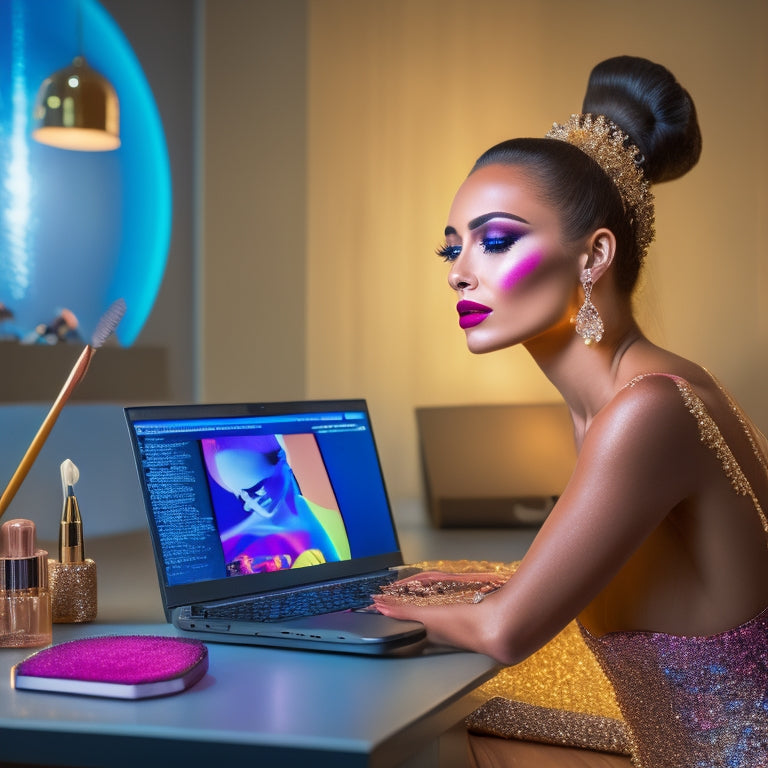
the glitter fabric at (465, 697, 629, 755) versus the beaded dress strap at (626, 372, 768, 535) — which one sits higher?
the beaded dress strap at (626, 372, 768, 535)

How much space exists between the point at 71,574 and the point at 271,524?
8.5 inches

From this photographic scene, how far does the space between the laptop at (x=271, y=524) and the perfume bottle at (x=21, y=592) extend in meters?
0.12

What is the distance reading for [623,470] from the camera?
91cm

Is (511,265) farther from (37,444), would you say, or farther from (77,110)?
(77,110)

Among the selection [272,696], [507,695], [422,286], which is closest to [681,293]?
[422,286]

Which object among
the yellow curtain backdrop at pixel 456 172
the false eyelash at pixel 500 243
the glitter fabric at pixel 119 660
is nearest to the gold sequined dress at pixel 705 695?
the false eyelash at pixel 500 243

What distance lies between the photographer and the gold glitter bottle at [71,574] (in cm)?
101

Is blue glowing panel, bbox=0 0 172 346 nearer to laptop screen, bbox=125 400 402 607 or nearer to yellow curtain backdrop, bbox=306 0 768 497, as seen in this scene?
yellow curtain backdrop, bbox=306 0 768 497

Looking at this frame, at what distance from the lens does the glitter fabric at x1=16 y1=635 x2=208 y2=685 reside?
0.73 m

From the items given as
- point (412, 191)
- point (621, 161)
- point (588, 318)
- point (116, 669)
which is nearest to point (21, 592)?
point (116, 669)

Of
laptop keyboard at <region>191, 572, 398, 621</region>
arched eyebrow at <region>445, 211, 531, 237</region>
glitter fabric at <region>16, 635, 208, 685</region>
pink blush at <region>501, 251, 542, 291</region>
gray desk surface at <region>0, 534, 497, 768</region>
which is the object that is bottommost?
laptop keyboard at <region>191, 572, 398, 621</region>

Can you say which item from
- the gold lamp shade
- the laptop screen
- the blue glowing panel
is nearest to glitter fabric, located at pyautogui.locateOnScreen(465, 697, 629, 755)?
the laptop screen

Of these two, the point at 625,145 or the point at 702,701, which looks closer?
the point at 702,701

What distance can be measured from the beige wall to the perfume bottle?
1357 mm
